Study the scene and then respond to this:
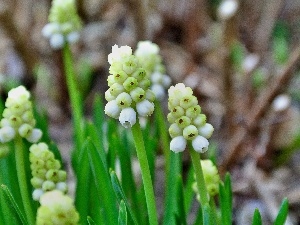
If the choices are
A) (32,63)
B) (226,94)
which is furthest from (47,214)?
(32,63)

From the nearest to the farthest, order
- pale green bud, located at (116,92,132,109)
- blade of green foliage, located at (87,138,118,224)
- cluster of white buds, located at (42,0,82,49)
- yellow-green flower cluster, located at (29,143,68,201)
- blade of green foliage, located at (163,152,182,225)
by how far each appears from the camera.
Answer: pale green bud, located at (116,92,132,109)
yellow-green flower cluster, located at (29,143,68,201)
blade of green foliage, located at (87,138,118,224)
blade of green foliage, located at (163,152,182,225)
cluster of white buds, located at (42,0,82,49)

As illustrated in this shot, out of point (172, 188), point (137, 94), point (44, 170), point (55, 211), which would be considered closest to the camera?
point (55, 211)

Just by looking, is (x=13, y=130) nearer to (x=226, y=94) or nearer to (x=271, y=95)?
(x=271, y=95)

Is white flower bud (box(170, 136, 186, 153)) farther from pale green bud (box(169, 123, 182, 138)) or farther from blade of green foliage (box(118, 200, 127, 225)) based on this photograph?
blade of green foliage (box(118, 200, 127, 225))

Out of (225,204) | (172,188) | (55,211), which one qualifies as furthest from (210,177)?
(55,211)

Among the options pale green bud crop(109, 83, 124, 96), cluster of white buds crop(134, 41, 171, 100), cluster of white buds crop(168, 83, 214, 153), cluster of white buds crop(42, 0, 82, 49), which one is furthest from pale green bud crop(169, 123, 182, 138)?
cluster of white buds crop(42, 0, 82, 49)

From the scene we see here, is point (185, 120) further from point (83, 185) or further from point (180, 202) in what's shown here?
point (83, 185)
